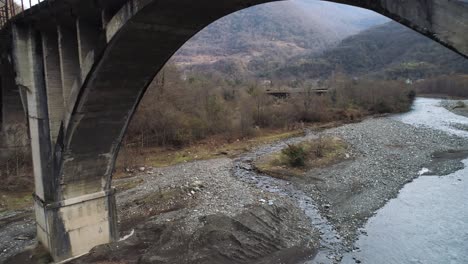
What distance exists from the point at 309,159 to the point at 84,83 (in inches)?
810

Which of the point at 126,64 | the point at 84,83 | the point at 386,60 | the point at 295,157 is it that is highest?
the point at 386,60

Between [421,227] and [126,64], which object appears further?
[421,227]

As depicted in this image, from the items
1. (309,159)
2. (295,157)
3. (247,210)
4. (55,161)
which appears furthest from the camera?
(309,159)

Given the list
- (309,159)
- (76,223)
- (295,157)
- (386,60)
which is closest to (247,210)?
(76,223)

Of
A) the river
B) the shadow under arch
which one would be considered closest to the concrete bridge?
the shadow under arch

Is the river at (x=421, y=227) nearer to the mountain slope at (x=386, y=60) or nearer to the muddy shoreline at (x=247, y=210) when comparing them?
the muddy shoreline at (x=247, y=210)

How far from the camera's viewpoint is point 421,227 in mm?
15477

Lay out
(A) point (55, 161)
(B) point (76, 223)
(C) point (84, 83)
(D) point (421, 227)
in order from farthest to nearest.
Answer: (D) point (421, 227)
(B) point (76, 223)
(A) point (55, 161)
(C) point (84, 83)

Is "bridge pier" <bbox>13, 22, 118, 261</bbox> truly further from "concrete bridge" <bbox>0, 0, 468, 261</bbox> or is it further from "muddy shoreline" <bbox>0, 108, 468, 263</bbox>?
"muddy shoreline" <bbox>0, 108, 468, 263</bbox>

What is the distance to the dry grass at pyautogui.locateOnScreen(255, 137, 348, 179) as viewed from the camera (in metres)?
24.6

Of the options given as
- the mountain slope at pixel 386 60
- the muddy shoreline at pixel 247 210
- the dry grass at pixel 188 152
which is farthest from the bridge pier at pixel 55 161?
the mountain slope at pixel 386 60

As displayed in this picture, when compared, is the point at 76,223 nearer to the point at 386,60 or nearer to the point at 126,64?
the point at 126,64

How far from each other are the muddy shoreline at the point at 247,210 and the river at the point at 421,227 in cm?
62

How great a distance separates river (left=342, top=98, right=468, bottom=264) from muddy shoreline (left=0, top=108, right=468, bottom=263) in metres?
0.62
